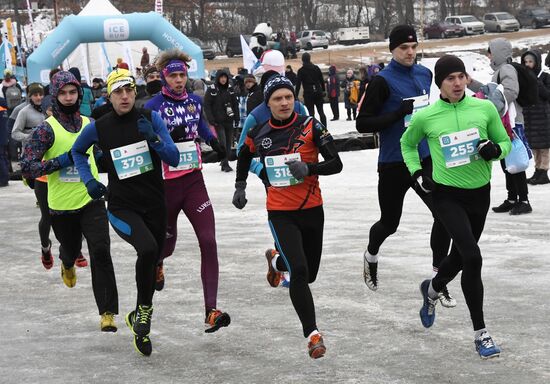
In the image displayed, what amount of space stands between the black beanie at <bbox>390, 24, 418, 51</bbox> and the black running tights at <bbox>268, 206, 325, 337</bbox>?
1.68 meters

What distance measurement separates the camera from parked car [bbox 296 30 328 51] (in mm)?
64250

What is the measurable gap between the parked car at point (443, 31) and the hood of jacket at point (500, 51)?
2096 inches

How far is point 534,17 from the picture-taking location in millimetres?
65188

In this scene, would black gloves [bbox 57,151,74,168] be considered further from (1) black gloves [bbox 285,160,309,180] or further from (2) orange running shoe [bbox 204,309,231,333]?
(1) black gloves [bbox 285,160,309,180]

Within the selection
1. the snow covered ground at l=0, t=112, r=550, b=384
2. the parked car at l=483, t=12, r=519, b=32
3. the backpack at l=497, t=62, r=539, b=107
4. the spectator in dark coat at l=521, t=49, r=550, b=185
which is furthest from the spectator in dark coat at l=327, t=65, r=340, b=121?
the parked car at l=483, t=12, r=519, b=32

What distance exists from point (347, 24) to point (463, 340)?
74915 millimetres

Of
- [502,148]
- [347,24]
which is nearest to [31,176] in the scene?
[502,148]

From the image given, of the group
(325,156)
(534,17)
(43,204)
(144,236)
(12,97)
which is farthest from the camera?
(534,17)

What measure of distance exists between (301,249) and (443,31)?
59.8m

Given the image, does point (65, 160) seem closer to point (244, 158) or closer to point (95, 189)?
point (95, 189)

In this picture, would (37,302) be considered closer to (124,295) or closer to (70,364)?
(124,295)

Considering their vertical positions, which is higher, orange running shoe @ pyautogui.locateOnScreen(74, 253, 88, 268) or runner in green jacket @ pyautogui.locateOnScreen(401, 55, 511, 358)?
runner in green jacket @ pyautogui.locateOnScreen(401, 55, 511, 358)

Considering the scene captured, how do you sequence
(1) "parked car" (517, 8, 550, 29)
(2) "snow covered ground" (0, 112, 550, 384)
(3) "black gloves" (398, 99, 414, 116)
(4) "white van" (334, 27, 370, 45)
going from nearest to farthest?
(2) "snow covered ground" (0, 112, 550, 384), (3) "black gloves" (398, 99, 414, 116), (1) "parked car" (517, 8, 550, 29), (4) "white van" (334, 27, 370, 45)

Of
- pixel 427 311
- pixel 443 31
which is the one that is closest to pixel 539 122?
pixel 427 311
